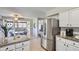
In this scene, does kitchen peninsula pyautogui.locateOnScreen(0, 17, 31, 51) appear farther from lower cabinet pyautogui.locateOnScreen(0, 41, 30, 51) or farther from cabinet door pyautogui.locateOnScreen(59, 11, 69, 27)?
cabinet door pyautogui.locateOnScreen(59, 11, 69, 27)

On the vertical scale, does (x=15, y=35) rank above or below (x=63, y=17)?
below

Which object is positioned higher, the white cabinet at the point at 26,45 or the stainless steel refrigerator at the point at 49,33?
the stainless steel refrigerator at the point at 49,33

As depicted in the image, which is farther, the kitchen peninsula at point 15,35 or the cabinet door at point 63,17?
the cabinet door at point 63,17

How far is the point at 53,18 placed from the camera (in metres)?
1.61

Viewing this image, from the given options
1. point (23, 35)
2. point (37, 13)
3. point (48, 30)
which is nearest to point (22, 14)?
point (37, 13)

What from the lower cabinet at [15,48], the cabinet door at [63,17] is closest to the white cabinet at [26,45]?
the lower cabinet at [15,48]

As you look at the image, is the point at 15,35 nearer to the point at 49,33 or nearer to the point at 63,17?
the point at 49,33

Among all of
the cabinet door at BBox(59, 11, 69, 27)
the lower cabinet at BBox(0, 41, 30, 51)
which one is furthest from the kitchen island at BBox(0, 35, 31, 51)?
the cabinet door at BBox(59, 11, 69, 27)

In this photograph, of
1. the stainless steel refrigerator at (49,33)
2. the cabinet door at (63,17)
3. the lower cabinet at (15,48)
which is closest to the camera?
the lower cabinet at (15,48)

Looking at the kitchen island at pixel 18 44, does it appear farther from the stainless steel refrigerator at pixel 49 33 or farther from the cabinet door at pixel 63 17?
the cabinet door at pixel 63 17

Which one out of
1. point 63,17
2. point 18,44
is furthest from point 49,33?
point 18,44
